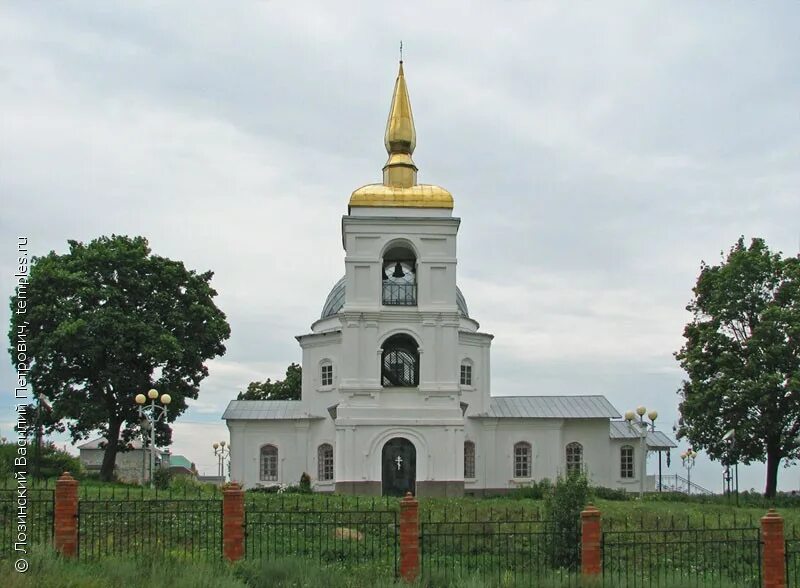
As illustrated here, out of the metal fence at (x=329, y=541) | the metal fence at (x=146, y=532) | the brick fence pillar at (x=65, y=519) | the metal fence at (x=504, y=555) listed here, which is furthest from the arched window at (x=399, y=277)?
the brick fence pillar at (x=65, y=519)

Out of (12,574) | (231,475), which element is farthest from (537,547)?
(231,475)

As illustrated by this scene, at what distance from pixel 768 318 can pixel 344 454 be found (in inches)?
585

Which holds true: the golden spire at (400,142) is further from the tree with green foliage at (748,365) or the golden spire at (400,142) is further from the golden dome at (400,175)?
the tree with green foliage at (748,365)

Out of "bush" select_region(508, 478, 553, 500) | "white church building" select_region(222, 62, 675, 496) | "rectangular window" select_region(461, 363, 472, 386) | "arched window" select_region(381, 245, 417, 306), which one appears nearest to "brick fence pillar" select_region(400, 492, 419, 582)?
"bush" select_region(508, 478, 553, 500)

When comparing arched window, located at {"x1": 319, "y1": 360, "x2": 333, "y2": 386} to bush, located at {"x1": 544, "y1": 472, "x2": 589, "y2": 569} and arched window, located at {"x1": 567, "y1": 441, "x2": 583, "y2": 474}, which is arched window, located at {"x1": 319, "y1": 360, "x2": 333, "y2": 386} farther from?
bush, located at {"x1": 544, "y1": 472, "x2": 589, "y2": 569}

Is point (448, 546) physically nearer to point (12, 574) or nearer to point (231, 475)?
point (12, 574)

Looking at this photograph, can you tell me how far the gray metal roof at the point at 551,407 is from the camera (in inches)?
1601

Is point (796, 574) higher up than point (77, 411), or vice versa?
point (77, 411)

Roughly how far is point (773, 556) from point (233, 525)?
9.26 metres

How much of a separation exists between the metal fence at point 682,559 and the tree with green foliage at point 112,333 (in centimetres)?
1798

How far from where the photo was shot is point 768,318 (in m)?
36.3

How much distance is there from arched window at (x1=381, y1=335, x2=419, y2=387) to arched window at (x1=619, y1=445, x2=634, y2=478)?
9933 millimetres

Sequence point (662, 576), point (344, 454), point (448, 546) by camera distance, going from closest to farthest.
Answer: point (662, 576) → point (448, 546) → point (344, 454)

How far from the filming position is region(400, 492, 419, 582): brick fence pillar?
1833 centimetres
